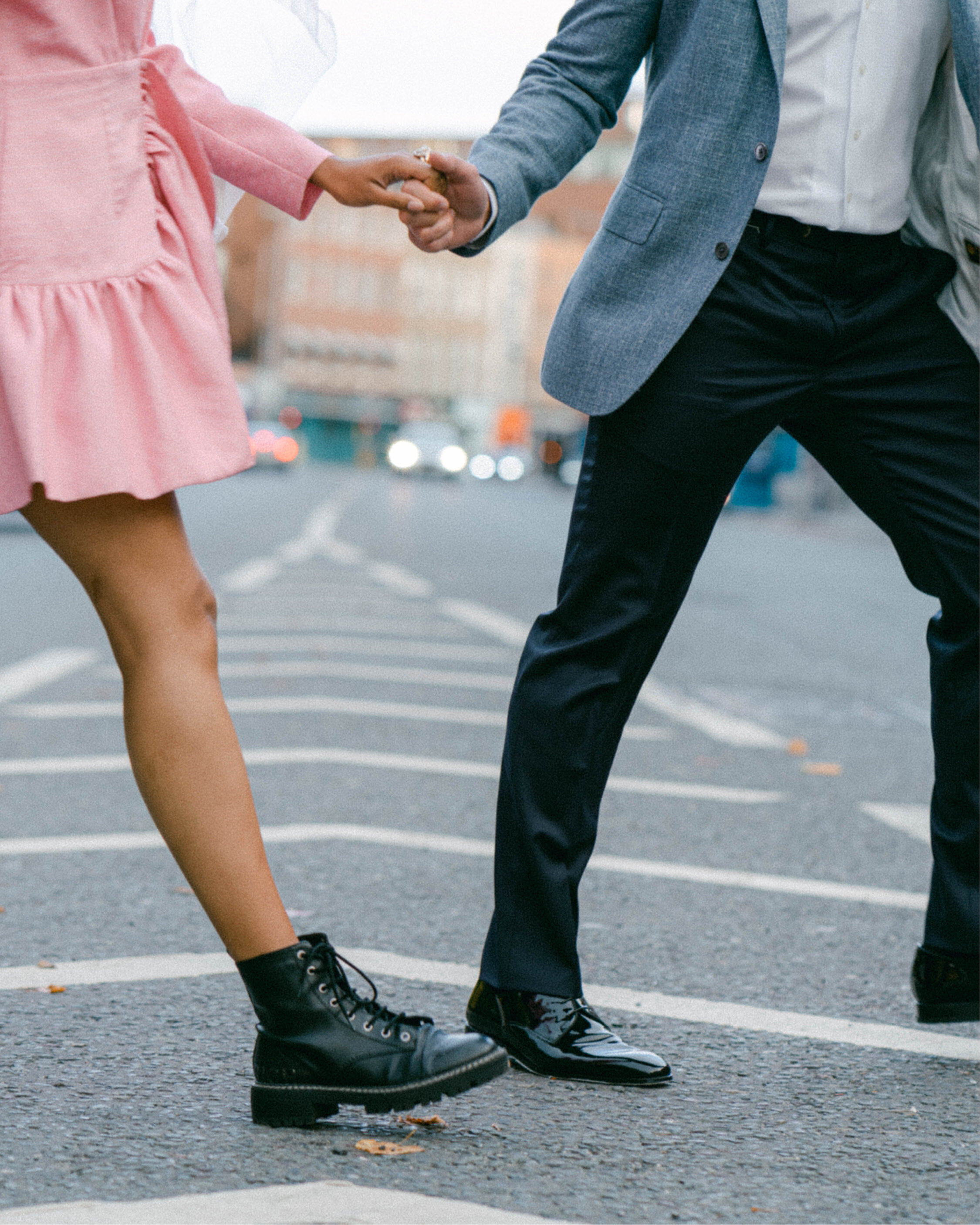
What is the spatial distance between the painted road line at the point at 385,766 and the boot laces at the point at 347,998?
8.99 feet

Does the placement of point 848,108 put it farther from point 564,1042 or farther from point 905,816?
point 905,816

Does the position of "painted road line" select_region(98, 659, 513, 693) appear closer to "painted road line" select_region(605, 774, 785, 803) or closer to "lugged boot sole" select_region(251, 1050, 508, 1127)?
"painted road line" select_region(605, 774, 785, 803)

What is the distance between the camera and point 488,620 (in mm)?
10539

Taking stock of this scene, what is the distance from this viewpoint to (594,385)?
8.51ft

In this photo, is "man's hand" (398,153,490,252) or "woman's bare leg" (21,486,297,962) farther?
"man's hand" (398,153,490,252)

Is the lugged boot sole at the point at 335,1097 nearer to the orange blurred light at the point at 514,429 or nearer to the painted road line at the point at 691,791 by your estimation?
the painted road line at the point at 691,791

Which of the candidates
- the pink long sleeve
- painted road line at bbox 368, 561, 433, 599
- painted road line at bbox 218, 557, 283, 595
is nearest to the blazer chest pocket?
the pink long sleeve

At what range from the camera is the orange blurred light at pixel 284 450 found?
54062mm

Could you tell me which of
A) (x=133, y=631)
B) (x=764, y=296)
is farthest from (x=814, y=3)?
(x=133, y=631)

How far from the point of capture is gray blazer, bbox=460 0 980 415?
8.26 ft

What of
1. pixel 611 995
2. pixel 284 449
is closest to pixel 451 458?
pixel 284 449

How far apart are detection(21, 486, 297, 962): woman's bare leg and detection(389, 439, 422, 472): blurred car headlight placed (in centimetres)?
5312

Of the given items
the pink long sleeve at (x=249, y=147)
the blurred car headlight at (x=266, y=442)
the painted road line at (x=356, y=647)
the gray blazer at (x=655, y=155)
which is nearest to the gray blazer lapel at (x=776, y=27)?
the gray blazer at (x=655, y=155)

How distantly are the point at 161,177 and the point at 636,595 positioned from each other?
2.91ft
